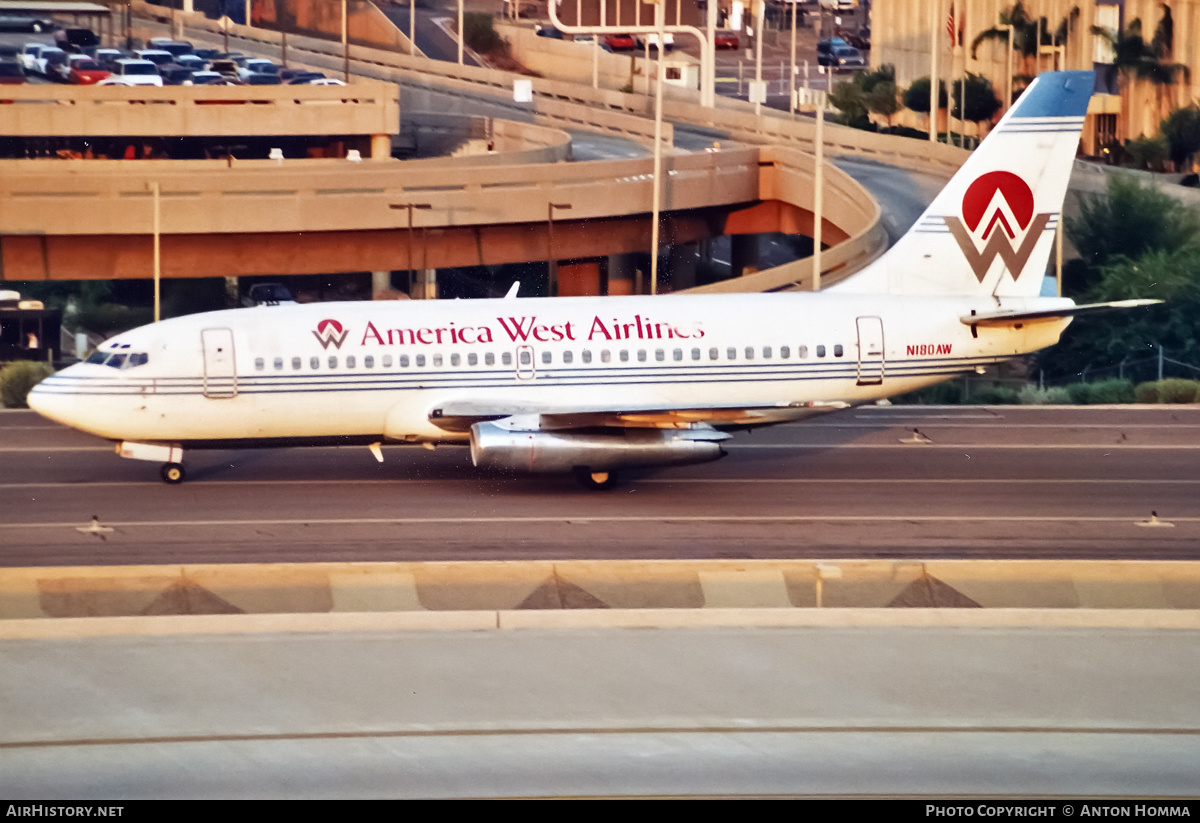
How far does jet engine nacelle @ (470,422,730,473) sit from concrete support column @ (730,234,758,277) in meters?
46.9

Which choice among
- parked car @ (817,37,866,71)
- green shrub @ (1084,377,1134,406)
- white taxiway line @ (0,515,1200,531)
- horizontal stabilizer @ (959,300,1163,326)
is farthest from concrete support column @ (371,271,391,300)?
parked car @ (817,37,866,71)

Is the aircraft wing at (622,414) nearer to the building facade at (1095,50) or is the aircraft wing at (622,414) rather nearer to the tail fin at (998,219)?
the tail fin at (998,219)

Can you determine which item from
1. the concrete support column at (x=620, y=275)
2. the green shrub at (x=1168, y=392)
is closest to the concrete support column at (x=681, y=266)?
the concrete support column at (x=620, y=275)

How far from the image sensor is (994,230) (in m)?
32.5

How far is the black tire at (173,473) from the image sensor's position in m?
30.3

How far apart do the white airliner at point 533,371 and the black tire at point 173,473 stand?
3cm

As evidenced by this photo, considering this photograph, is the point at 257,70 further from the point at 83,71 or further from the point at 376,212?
the point at 376,212

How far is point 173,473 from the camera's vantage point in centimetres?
3030

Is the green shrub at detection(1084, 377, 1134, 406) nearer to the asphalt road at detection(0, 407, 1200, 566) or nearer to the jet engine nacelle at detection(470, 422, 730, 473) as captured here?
the asphalt road at detection(0, 407, 1200, 566)

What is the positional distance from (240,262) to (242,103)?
19.2 metres

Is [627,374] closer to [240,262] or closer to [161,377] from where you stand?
[161,377]

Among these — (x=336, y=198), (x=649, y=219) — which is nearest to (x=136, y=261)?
(x=336, y=198)

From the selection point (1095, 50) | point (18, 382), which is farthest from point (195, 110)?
point (1095, 50)

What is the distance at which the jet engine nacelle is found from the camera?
93.5 ft
